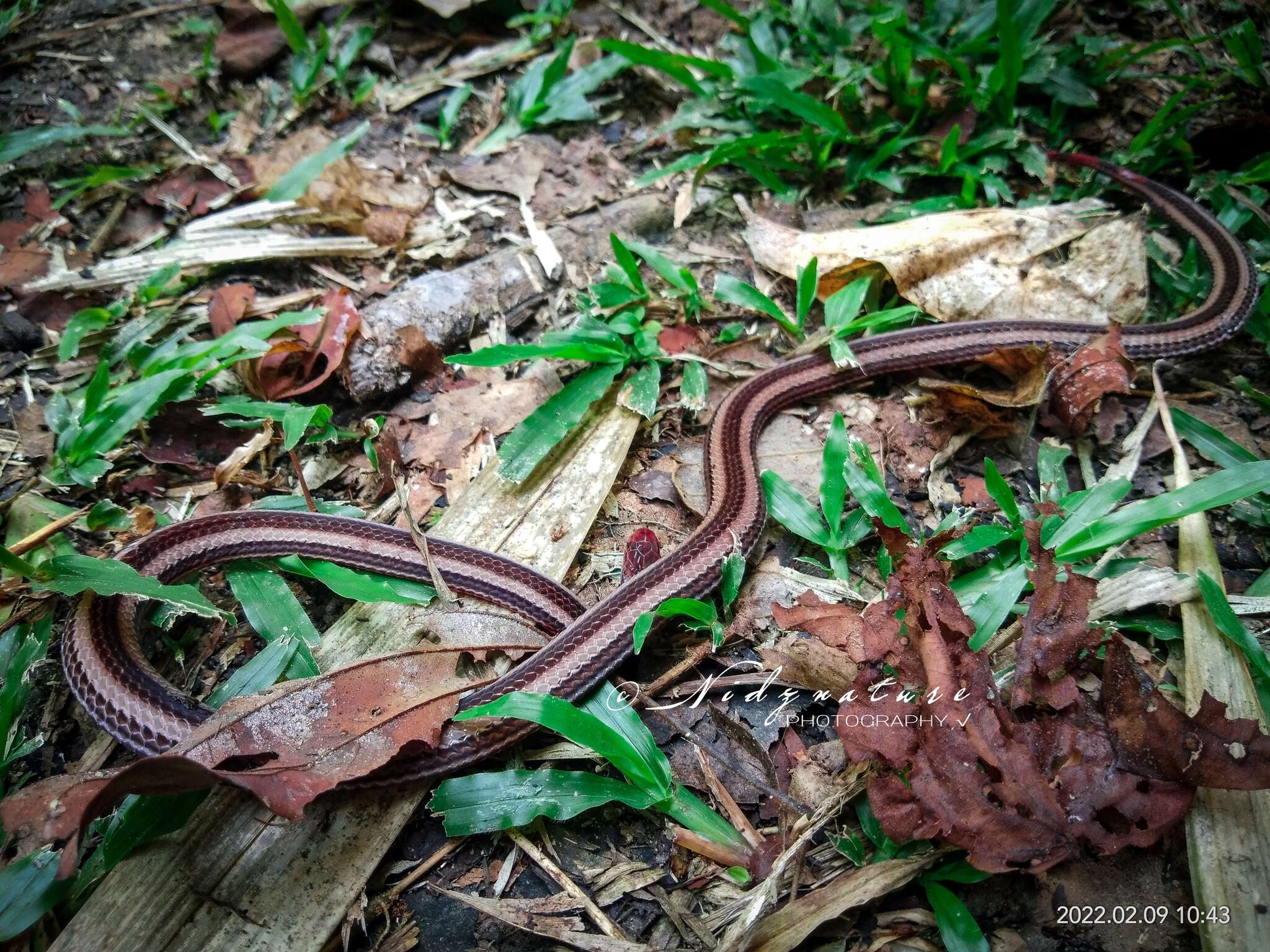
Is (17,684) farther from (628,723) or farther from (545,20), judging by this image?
(545,20)

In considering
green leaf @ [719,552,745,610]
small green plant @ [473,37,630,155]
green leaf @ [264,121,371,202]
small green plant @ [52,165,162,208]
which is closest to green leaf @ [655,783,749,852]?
green leaf @ [719,552,745,610]

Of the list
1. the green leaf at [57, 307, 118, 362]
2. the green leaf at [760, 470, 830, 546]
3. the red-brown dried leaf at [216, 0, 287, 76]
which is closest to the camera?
the green leaf at [760, 470, 830, 546]

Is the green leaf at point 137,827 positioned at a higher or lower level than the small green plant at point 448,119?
lower

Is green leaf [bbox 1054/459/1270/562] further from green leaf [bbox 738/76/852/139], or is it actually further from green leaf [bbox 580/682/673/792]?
green leaf [bbox 738/76/852/139]

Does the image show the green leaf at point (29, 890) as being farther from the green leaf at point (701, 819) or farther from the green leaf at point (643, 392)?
the green leaf at point (643, 392)

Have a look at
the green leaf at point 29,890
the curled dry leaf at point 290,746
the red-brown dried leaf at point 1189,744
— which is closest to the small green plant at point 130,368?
the curled dry leaf at point 290,746
